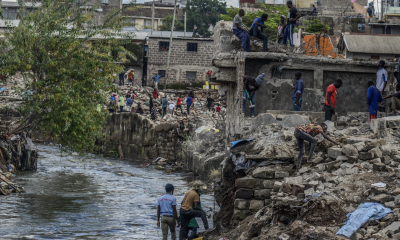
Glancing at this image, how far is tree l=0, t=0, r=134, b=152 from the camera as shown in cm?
1584

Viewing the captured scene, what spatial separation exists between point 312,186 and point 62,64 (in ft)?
35.1

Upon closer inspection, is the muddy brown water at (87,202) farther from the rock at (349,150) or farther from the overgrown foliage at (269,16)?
the overgrown foliage at (269,16)

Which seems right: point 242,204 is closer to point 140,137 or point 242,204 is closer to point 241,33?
point 241,33

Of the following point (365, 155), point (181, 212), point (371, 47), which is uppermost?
point (371, 47)

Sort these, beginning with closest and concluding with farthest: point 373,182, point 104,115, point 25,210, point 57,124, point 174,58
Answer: point 373,182 → point 25,210 → point 57,124 → point 104,115 → point 174,58

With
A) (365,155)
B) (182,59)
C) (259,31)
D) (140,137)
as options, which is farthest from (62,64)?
(182,59)

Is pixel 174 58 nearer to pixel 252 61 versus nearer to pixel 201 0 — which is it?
pixel 201 0

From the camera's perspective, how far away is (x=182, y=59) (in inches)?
1671

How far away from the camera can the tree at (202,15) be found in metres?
49.3

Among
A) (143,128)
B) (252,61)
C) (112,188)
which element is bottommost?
(112,188)

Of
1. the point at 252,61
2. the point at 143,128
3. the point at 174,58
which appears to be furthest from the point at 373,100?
the point at 174,58

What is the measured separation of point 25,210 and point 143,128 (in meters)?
14.4

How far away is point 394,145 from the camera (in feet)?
31.7

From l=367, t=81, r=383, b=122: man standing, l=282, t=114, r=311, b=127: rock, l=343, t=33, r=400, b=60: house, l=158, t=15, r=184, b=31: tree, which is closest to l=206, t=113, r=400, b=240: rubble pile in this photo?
l=282, t=114, r=311, b=127: rock
